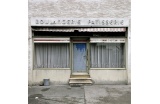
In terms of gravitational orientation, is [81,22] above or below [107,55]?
above

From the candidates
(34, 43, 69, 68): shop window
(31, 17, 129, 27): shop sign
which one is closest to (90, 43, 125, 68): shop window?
(31, 17, 129, 27): shop sign

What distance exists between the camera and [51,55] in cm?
1020

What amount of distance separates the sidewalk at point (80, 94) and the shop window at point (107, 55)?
1221 mm

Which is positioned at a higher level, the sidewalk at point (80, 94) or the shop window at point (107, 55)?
the shop window at point (107, 55)

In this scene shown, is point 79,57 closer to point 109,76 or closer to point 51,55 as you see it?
point 51,55

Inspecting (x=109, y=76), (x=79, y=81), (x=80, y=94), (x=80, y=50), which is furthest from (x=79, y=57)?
(x=80, y=94)

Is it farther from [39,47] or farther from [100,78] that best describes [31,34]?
[100,78]

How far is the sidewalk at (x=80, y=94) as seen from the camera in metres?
7.16

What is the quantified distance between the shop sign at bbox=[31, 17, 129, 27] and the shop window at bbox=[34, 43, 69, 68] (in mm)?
1151

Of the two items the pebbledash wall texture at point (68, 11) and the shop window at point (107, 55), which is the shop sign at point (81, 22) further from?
the shop window at point (107, 55)

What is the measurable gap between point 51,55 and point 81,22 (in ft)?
7.51

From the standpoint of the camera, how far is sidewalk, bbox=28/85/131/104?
7.16 metres

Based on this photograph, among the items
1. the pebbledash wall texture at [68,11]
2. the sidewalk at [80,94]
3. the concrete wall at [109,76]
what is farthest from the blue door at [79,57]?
the sidewalk at [80,94]

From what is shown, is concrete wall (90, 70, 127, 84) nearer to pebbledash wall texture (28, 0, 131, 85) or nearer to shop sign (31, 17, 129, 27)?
pebbledash wall texture (28, 0, 131, 85)
